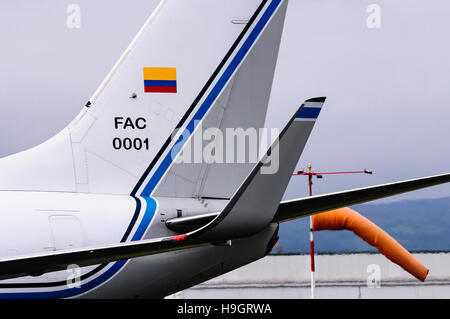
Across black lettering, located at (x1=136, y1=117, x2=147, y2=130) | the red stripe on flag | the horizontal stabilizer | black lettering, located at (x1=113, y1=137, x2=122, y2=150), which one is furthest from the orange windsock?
the horizontal stabilizer

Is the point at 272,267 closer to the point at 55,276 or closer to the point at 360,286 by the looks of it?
the point at 360,286

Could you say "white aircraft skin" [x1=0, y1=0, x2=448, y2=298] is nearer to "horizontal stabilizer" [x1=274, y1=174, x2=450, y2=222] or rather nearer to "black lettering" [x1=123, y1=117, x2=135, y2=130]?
"black lettering" [x1=123, y1=117, x2=135, y2=130]

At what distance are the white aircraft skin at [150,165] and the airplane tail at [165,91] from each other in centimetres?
2

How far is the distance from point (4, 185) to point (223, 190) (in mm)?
3777

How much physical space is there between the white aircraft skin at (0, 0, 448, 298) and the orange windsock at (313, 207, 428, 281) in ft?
68.5

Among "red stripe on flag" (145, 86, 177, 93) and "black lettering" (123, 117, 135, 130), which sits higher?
"red stripe on flag" (145, 86, 177, 93)

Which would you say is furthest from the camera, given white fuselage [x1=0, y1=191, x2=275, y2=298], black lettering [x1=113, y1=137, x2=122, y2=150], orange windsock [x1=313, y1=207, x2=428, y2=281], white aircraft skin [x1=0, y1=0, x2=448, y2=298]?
orange windsock [x1=313, y1=207, x2=428, y2=281]

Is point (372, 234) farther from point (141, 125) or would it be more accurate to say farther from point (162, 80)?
point (141, 125)

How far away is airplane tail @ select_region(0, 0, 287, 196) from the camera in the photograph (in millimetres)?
14352

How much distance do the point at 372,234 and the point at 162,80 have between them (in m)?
22.6

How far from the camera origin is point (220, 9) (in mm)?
15180

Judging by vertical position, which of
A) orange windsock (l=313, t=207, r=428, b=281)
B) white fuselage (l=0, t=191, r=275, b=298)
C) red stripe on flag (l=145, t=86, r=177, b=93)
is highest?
red stripe on flag (l=145, t=86, r=177, b=93)
